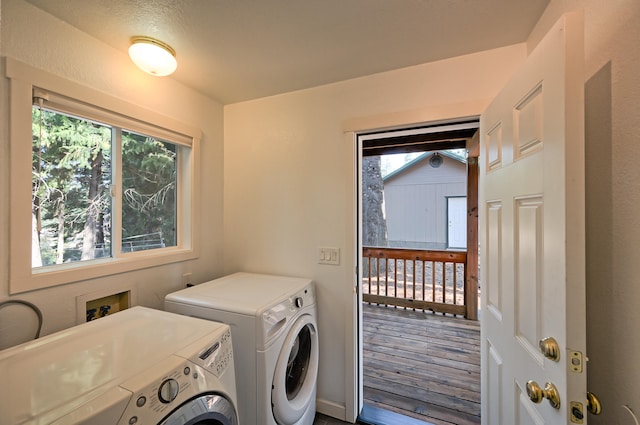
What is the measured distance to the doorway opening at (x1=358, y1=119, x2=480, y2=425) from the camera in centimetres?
193

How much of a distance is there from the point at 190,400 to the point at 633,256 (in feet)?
4.41

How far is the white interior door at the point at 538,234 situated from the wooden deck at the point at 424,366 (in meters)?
0.71

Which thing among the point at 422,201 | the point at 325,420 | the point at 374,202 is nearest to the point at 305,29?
the point at 325,420

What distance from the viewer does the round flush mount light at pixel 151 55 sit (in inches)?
52.5

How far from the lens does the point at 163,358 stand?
87 cm

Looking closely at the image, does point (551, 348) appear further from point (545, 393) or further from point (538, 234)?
point (538, 234)

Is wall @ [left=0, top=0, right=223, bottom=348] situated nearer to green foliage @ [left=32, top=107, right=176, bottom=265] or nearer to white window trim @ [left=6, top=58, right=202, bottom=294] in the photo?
white window trim @ [left=6, top=58, right=202, bottom=294]

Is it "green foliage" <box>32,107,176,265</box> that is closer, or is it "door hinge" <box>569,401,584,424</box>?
"door hinge" <box>569,401,584,424</box>

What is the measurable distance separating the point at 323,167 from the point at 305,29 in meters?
0.84

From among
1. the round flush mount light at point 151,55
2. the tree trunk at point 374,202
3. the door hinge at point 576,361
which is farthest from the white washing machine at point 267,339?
the tree trunk at point 374,202

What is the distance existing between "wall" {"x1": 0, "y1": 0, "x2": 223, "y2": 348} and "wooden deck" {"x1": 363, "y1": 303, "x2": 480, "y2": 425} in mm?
1718

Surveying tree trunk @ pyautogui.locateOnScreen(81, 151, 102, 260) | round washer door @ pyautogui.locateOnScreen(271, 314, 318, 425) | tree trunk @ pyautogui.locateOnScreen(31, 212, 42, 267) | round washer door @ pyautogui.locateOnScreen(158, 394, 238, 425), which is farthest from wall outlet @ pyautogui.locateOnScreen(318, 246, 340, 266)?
tree trunk @ pyautogui.locateOnScreen(31, 212, 42, 267)

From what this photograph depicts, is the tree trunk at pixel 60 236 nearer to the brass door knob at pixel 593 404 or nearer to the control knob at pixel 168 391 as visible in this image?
the control knob at pixel 168 391

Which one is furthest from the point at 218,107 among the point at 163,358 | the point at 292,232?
the point at 163,358
